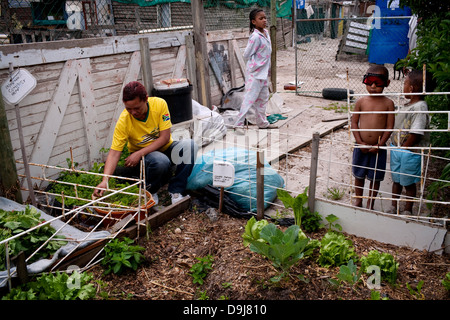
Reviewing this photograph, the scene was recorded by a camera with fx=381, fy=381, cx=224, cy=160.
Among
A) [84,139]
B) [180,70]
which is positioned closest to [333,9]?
[180,70]

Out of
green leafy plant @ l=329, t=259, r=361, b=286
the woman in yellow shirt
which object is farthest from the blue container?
green leafy plant @ l=329, t=259, r=361, b=286

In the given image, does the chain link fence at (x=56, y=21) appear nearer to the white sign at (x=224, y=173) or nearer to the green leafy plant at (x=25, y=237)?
the green leafy plant at (x=25, y=237)

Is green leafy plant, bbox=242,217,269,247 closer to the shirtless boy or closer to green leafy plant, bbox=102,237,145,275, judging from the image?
green leafy plant, bbox=102,237,145,275

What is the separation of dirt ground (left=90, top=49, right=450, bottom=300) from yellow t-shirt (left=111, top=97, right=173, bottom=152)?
1.05 metres

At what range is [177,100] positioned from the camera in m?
5.59

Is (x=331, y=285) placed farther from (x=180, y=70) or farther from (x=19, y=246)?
(x=180, y=70)

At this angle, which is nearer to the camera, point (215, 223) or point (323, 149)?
point (215, 223)

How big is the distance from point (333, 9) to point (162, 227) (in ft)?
85.1

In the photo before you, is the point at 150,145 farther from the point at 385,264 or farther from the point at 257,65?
the point at 257,65

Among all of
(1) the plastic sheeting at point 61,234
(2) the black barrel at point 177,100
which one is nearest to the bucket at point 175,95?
(2) the black barrel at point 177,100

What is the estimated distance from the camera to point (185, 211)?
402cm

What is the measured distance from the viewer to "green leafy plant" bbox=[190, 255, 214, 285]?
2.92m

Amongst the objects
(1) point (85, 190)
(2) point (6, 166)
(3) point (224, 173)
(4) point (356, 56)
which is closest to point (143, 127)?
(1) point (85, 190)

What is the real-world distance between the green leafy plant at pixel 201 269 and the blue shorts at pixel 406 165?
6.10 ft
